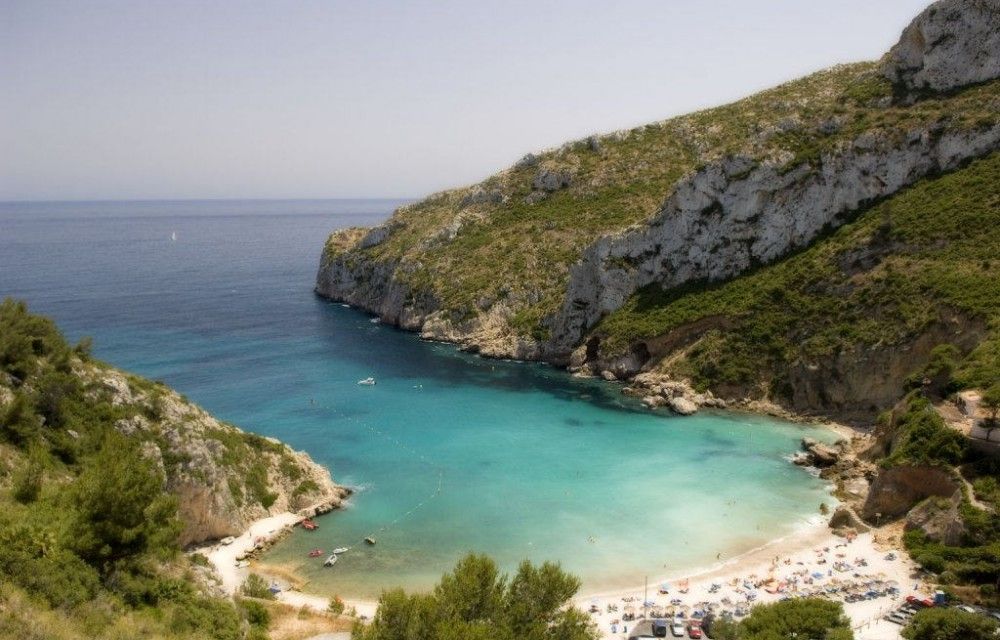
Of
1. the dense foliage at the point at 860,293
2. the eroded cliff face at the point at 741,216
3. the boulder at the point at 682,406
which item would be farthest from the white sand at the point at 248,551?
the eroded cliff face at the point at 741,216

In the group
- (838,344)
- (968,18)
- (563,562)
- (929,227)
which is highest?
(968,18)

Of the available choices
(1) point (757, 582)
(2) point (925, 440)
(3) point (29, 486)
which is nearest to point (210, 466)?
(3) point (29, 486)

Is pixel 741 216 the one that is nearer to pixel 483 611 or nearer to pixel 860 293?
pixel 860 293

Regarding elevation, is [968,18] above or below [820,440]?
above

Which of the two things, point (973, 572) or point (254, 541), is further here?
point (254, 541)

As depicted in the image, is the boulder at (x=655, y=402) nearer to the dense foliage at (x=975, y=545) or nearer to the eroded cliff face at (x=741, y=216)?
the eroded cliff face at (x=741, y=216)

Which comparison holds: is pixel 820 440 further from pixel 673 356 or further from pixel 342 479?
pixel 342 479

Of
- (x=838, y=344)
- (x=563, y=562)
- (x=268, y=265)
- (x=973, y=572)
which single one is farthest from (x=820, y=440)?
(x=268, y=265)

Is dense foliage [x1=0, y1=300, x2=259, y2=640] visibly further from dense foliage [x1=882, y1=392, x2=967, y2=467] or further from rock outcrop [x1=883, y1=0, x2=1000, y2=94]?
rock outcrop [x1=883, y1=0, x2=1000, y2=94]
